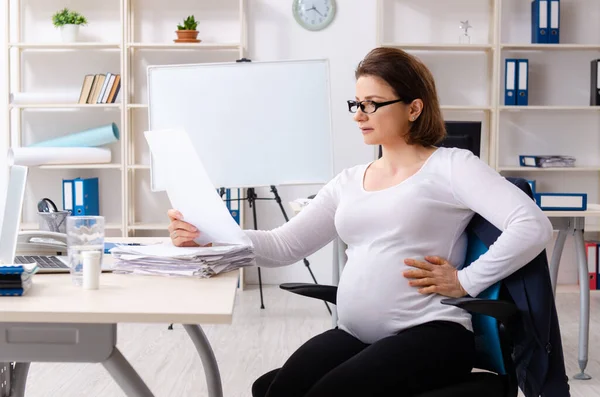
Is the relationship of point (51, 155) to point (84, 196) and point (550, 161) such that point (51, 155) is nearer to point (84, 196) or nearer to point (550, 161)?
point (84, 196)

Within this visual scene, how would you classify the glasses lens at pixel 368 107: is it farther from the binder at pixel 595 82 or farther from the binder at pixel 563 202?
the binder at pixel 595 82

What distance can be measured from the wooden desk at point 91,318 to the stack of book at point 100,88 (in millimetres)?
3685

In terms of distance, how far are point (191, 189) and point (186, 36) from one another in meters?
3.44

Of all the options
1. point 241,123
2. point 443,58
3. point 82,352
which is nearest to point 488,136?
point 443,58

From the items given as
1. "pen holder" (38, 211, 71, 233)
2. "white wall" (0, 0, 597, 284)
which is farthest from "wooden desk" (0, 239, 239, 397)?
"white wall" (0, 0, 597, 284)

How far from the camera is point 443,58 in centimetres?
510

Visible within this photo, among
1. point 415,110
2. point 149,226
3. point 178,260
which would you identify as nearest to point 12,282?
point 178,260

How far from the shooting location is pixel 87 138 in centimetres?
492

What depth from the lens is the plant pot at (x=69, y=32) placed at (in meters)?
4.88

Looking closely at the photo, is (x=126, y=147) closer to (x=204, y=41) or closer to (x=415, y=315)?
(x=204, y=41)

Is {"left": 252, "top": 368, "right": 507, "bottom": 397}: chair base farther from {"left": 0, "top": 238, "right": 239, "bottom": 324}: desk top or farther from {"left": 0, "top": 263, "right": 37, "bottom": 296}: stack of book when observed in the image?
{"left": 0, "top": 263, "right": 37, "bottom": 296}: stack of book

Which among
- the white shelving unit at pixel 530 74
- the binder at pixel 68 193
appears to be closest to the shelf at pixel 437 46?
the white shelving unit at pixel 530 74

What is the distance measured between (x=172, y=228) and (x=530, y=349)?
79 cm

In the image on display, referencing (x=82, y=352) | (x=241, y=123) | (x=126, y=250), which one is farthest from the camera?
(x=241, y=123)
